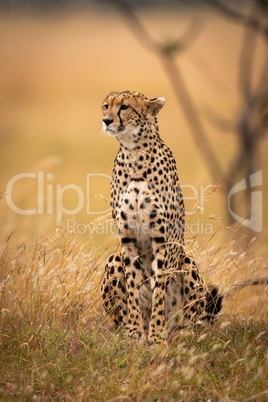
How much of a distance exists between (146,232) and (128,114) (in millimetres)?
781

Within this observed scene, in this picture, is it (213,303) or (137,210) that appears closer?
(137,210)

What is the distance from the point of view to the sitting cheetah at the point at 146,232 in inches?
153

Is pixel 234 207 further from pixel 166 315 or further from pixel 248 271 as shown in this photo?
pixel 166 315

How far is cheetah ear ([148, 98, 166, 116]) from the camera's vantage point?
153 inches

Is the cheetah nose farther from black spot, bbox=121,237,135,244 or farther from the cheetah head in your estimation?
black spot, bbox=121,237,135,244

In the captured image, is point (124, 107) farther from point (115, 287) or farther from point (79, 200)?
point (79, 200)

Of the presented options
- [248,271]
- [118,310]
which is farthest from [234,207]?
[118,310]

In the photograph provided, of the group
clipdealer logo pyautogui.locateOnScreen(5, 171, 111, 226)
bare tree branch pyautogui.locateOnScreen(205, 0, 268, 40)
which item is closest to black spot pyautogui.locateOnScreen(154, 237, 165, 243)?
clipdealer logo pyautogui.locateOnScreen(5, 171, 111, 226)

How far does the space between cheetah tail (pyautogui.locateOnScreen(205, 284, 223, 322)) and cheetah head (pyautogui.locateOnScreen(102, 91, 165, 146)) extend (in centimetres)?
117

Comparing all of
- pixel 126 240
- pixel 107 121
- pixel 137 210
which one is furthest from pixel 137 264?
pixel 107 121

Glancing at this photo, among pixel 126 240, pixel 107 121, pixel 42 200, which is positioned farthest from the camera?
pixel 42 200

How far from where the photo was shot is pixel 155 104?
3.91 meters

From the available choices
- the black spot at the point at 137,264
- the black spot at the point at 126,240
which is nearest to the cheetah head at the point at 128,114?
the black spot at the point at 126,240

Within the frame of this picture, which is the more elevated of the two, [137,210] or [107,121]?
[107,121]
